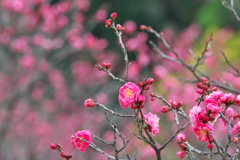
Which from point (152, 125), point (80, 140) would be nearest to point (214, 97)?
point (152, 125)

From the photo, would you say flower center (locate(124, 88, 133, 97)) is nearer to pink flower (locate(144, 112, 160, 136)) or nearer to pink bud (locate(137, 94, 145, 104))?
pink bud (locate(137, 94, 145, 104))

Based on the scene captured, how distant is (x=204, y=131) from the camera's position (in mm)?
1448

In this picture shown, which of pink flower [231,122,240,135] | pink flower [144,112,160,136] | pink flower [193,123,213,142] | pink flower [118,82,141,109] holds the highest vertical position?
pink flower [118,82,141,109]

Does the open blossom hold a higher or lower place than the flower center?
lower

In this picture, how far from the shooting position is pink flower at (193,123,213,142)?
1405 millimetres

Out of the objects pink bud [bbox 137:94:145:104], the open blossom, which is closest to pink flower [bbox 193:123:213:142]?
the open blossom

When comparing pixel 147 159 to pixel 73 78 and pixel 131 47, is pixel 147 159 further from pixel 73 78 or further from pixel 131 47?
pixel 73 78

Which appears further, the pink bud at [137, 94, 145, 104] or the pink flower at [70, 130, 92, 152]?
the pink flower at [70, 130, 92, 152]

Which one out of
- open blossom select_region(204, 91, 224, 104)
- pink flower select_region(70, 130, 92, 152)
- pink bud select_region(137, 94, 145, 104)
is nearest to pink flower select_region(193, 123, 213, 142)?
open blossom select_region(204, 91, 224, 104)

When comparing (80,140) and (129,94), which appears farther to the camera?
(80,140)

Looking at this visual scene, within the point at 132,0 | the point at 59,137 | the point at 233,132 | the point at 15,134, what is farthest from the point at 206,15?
the point at 233,132

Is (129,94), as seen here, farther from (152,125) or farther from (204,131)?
(204,131)

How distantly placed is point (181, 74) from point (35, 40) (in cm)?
339

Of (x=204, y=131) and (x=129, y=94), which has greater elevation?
(x=129, y=94)
